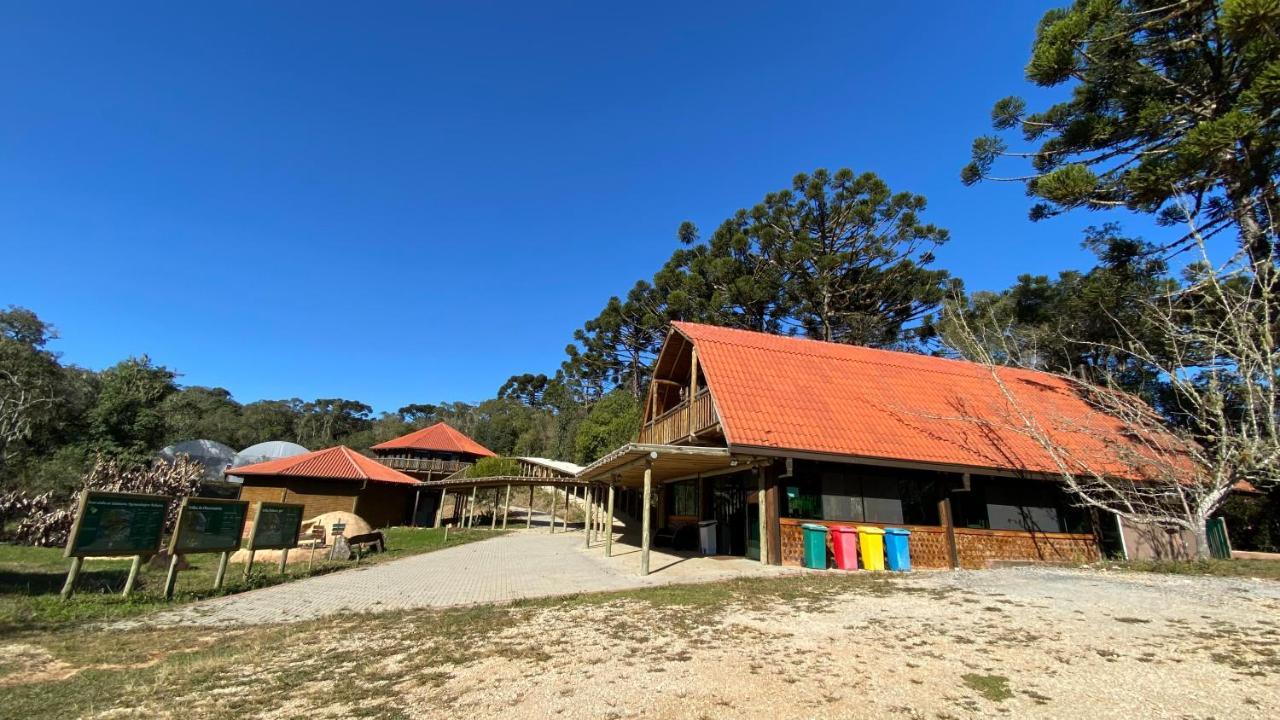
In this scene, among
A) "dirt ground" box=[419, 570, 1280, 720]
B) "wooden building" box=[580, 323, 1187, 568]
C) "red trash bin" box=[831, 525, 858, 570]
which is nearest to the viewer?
"dirt ground" box=[419, 570, 1280, 720]

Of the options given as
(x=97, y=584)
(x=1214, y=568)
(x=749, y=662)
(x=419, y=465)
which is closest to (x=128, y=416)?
(x=419, y=465)

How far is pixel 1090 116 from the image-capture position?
49.3 feet

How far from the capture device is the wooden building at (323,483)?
84.3 ft

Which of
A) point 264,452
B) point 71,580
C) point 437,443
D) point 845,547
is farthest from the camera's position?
point 264,452

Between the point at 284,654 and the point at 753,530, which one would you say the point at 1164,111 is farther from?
the point at 284,654

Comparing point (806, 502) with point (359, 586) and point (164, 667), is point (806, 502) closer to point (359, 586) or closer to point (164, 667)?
point (359, 586)

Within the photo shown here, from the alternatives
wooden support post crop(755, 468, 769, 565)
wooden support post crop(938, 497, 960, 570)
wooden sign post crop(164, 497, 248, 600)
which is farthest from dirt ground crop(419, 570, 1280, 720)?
wooden sign post crop(164, 497, 248, 600)

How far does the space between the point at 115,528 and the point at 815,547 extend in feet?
39.4

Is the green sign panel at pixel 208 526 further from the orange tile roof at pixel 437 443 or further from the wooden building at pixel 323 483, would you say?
the orange tile roof at pixel 437 443

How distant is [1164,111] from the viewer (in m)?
12.9

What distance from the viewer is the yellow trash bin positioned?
11.3 metres

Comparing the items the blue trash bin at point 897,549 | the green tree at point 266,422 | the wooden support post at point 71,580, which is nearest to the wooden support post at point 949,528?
the blue trash bin at point 897,549

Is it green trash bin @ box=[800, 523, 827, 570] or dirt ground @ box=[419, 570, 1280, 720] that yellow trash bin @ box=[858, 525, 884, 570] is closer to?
green trash bin @ box=[800, 523, 827, 570]

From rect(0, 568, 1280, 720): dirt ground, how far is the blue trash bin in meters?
3.65
